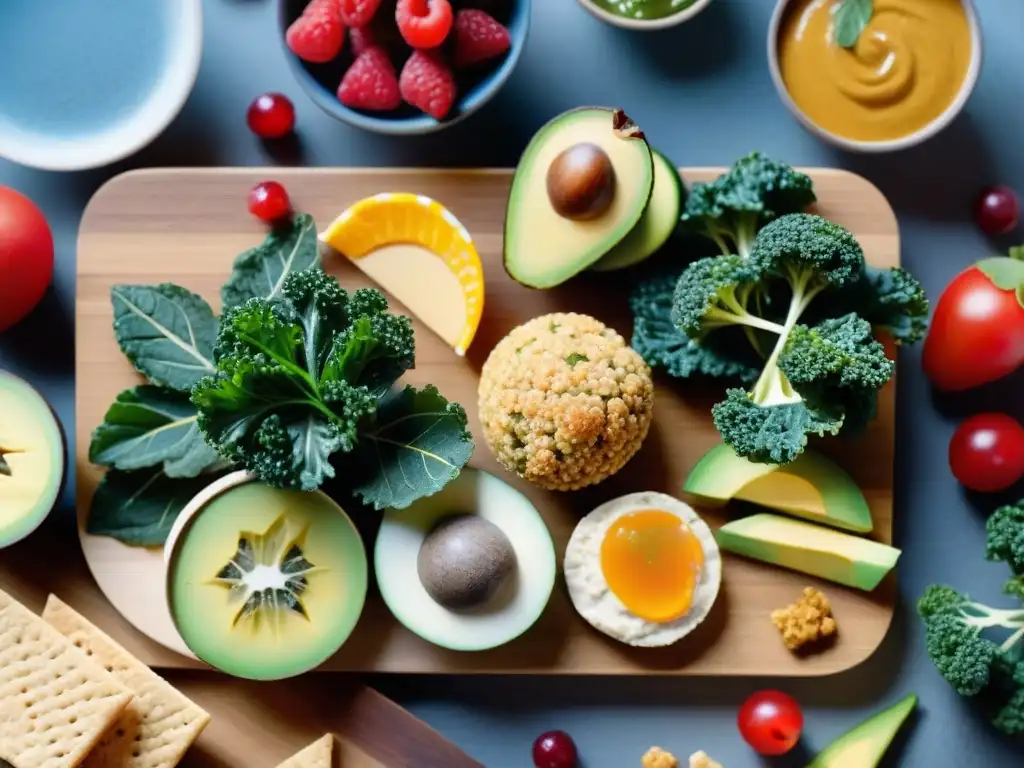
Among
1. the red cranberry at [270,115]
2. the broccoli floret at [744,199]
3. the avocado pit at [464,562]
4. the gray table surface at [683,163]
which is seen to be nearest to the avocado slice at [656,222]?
the broccoli floret at [744,199]

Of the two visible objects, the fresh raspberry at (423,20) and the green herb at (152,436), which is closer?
the fresh raspberry at (423,20)

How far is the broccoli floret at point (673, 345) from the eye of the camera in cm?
166

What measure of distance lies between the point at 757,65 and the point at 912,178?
0.33 m

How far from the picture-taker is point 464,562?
1561mm

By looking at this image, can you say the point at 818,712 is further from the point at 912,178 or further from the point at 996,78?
the point at 996,78

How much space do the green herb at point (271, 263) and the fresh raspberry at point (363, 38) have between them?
0.28 meters

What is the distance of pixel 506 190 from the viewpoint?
173 centimetres

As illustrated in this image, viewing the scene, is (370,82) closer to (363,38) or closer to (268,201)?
(363,38)

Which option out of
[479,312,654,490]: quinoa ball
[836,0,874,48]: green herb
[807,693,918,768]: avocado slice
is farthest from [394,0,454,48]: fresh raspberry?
[807,693,918,768]: avocado slice

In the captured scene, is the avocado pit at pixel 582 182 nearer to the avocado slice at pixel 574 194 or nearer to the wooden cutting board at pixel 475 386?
the avocado slice at pixel 574 194

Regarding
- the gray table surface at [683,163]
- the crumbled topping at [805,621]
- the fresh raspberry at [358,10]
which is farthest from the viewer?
the gray table surface at [683,163]

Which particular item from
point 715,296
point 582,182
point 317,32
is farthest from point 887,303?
point 317,32

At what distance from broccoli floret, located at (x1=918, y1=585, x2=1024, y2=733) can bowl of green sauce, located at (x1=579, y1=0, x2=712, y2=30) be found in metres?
1.01

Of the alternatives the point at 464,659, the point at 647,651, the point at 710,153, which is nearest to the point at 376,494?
the point at 464,659
